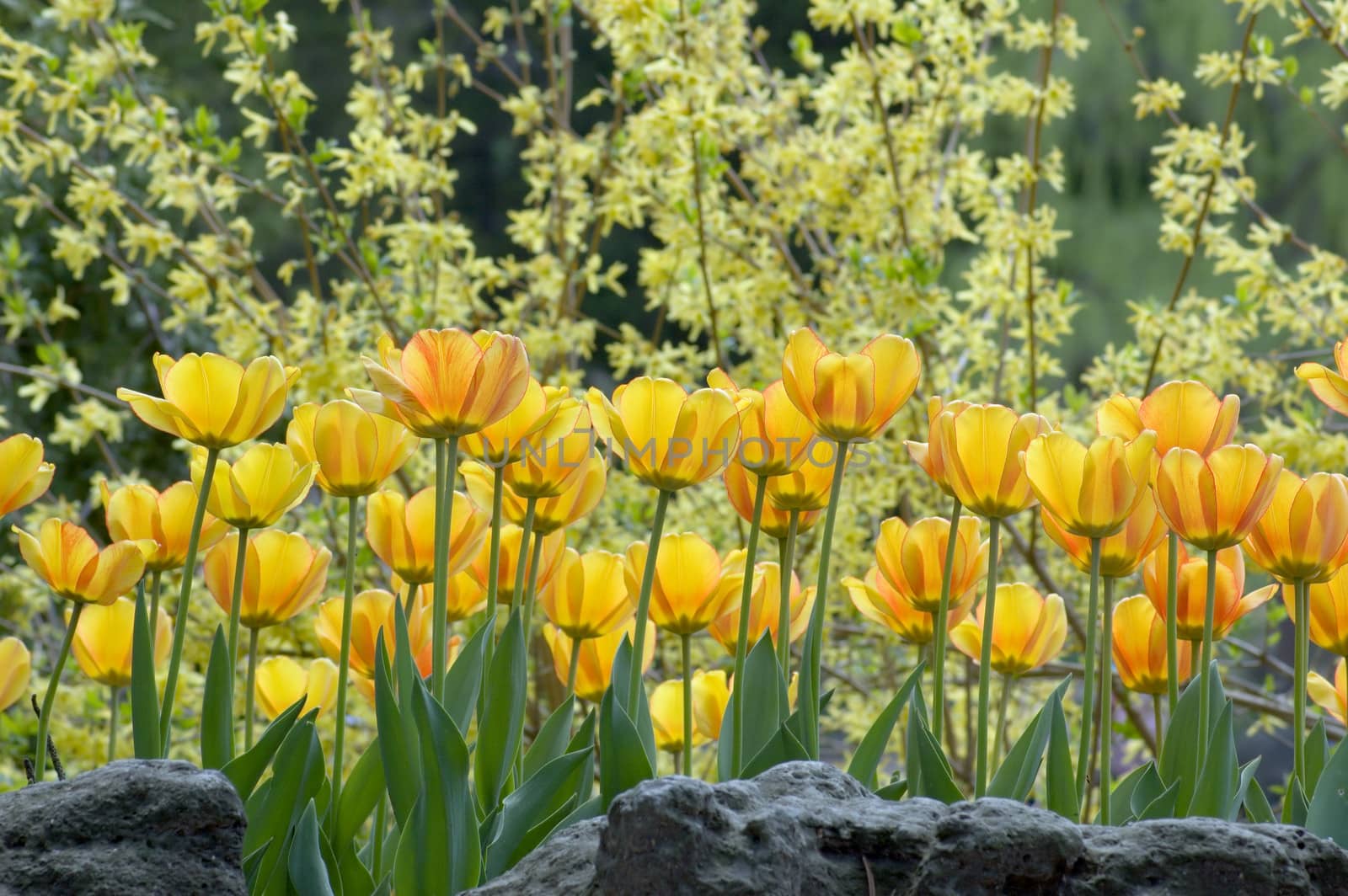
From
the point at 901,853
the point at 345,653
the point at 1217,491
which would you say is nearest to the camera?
the point at 901,853

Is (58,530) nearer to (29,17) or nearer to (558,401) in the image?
(558,401)

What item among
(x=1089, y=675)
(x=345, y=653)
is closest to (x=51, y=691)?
(x=345, y=653)

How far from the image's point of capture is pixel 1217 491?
83 centimetres

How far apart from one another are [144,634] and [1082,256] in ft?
36.1

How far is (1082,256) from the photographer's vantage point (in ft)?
36.6

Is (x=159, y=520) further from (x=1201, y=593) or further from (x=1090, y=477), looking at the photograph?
(x=1201, y=593)

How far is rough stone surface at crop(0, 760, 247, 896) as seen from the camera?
766 mm

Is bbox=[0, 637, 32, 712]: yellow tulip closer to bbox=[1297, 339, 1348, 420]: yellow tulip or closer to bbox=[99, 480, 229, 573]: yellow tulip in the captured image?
bbox=[99, 480, 229, 573]: yellow tulip

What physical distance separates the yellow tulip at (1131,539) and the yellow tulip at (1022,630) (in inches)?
3.8

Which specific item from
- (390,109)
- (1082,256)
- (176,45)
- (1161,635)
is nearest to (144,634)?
(1161,635)

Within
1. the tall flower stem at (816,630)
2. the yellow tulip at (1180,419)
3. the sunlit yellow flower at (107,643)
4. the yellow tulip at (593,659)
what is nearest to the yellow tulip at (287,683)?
the sunlit yellow flower at (107,643)

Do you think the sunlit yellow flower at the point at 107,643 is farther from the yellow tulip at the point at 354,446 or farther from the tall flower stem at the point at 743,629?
the tall flower stem at the point at 743,629

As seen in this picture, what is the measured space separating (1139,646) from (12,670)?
2.77 ft

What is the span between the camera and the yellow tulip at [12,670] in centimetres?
102
